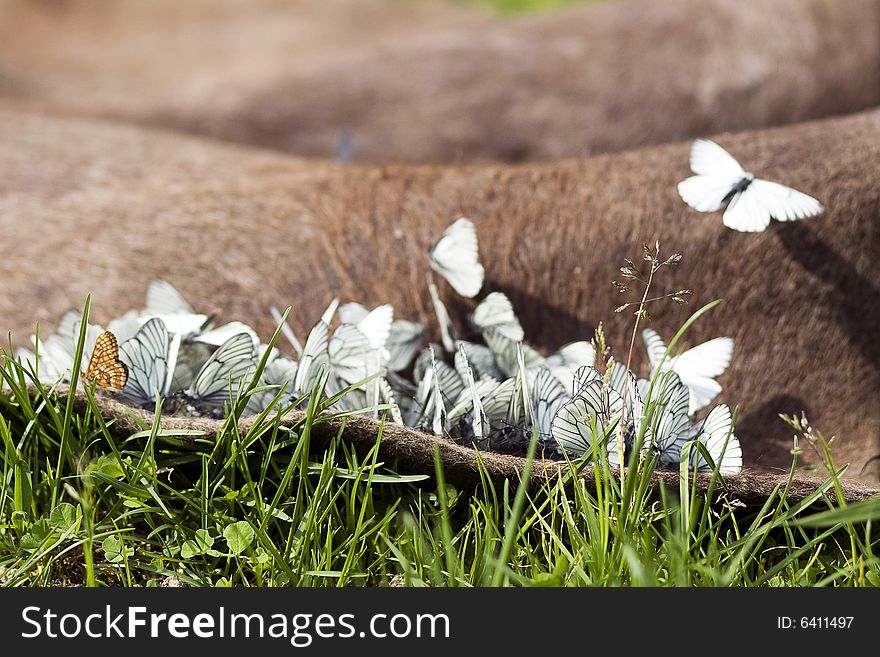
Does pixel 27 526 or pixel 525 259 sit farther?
pixel 525 259

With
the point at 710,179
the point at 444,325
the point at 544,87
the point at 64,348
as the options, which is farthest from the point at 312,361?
the point at 544,87

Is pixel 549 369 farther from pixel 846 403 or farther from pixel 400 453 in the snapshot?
pixel 846 403

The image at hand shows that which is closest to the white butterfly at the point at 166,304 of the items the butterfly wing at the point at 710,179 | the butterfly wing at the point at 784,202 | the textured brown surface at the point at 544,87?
the butterfly wing at the point at 710,179

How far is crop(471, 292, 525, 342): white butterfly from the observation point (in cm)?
164

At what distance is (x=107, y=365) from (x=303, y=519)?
442 mm

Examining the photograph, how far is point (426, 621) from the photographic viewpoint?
1180 millimetres

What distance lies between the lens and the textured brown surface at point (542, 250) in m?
1.65

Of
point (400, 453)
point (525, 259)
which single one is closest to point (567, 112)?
point (525, 259)

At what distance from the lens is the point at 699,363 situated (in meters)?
1.58

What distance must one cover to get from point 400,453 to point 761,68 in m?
2.43

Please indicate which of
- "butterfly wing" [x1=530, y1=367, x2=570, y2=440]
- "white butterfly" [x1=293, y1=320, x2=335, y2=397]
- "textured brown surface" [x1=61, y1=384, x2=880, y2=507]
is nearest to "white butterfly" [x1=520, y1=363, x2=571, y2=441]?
"butterfly wing" [x1=530, y1=367, x2=570, y2=440]

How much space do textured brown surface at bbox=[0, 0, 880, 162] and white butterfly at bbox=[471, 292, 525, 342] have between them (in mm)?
1492

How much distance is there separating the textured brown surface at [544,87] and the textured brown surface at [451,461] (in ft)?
6.08

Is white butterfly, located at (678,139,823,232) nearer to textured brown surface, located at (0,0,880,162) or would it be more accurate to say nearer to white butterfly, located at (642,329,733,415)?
white butterfly, located at (642,329,733,415)
